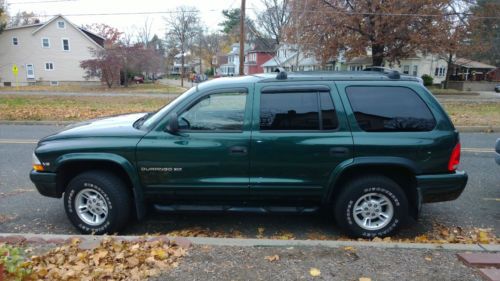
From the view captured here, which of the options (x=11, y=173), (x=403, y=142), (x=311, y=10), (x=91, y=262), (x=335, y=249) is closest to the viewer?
(x=91, y=262)

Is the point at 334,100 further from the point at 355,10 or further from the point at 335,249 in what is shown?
the point at 355,10

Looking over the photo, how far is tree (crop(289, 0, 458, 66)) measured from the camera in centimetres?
2659

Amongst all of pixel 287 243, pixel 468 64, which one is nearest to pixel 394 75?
pixel 287 243

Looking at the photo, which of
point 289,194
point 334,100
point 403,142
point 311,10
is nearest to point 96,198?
point 289,194

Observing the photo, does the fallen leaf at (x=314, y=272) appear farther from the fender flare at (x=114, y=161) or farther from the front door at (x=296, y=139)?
the fender flare at (x=114, y=161)

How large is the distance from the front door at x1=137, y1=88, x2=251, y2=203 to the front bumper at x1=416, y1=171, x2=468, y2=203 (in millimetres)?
1917

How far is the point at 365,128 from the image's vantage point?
4012mm

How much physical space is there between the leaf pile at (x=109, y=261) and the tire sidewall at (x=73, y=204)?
0.60 m

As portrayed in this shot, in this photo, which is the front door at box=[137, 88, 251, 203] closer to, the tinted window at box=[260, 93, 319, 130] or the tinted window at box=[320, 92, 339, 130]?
the tinted window at box=[260, 93, 319, 130]

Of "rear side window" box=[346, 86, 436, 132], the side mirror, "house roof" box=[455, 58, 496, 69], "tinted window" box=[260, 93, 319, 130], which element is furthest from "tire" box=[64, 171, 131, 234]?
"house roof" box=[455, 58, 496, 69]

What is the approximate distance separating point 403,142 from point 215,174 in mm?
2049

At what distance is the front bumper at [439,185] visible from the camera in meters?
4.02

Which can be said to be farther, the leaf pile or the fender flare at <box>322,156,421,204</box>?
the fender flare at <box>322,156,421,204</box>

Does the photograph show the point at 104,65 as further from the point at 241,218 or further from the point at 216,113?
the point at 216,113
